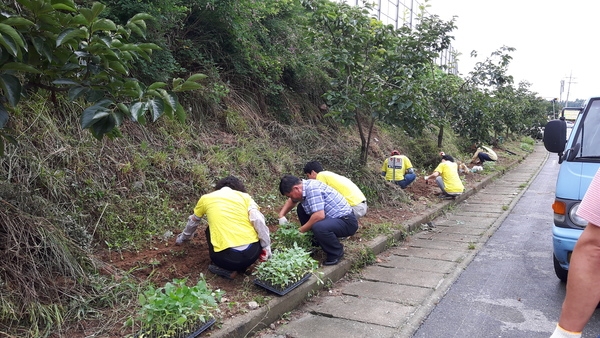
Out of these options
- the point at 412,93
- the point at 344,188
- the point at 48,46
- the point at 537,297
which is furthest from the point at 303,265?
the point at 412,93

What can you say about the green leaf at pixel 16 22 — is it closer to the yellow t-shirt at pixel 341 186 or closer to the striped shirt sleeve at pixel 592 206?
the striped shirt sleeve at pixel 592 206

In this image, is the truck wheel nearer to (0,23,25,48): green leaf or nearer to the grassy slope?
the grassy slope

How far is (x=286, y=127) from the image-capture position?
8.83m

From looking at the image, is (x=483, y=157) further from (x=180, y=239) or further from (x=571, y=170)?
(x=180, y=239)

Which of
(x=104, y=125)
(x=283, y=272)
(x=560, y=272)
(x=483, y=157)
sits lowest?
(x=483, y=157)

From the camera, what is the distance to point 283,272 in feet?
13.4

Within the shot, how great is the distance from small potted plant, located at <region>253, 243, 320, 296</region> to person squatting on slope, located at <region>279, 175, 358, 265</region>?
574mm

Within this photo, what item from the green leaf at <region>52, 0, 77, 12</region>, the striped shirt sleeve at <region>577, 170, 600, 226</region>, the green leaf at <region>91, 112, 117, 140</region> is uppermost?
the green leaf at <region>52, 0, 77, 12</region>

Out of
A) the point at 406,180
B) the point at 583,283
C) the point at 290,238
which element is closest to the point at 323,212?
the point at 290,238

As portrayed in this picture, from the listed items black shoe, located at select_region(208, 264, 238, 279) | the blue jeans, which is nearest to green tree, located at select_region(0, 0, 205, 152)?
black shoe, located at select_region(208, 264, 238, 279)

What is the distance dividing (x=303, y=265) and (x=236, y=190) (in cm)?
103

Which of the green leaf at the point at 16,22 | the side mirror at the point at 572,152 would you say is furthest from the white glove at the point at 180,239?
the side mirror at the point at 572,152

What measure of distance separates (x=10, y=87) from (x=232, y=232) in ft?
7.83

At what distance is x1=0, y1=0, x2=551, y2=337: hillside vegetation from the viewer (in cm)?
234
